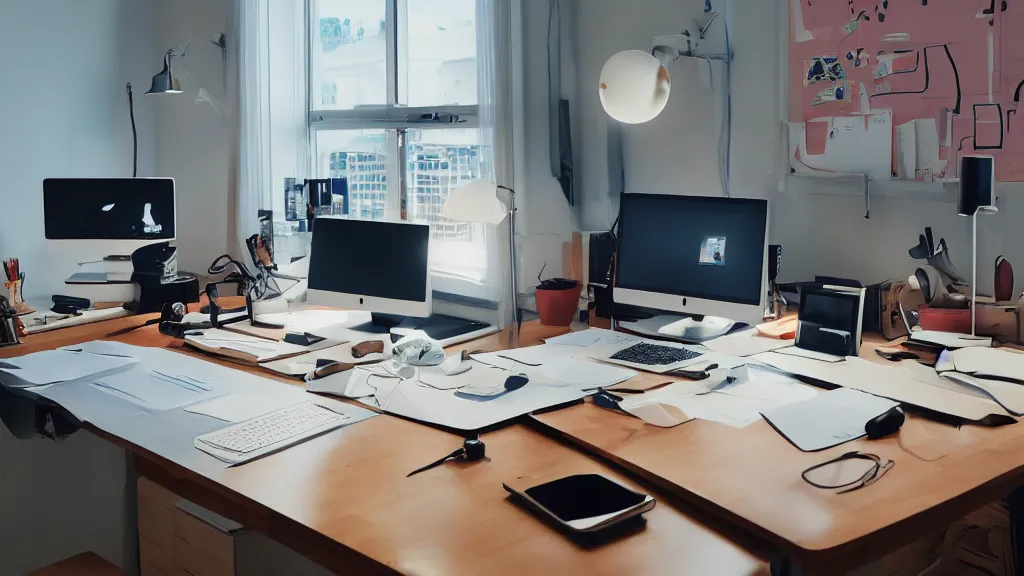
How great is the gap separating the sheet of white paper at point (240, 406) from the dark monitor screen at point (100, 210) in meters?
1.58

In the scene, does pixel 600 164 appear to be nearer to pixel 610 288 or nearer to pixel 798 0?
pixel 610 288

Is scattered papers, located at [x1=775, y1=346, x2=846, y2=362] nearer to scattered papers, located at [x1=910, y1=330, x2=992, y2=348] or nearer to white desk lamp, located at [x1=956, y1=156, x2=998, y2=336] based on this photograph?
scattered papers, located at [x1=910, y1=330, x2=992, y2=348]

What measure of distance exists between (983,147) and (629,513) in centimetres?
152

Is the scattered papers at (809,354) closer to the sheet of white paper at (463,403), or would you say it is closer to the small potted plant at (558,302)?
the sheet of white paper at (463,403)

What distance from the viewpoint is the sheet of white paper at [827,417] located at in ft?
5.33

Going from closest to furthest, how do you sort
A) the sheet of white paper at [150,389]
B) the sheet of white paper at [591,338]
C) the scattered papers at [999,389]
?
the scattered papers at [999,389] < the sheet of white paper at [150,389] < the sheet of white paper at [591,338]

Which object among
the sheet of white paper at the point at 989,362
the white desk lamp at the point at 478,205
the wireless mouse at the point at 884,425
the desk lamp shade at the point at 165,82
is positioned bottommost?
the wireless mouse at the point at 884,425

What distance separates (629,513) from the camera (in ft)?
4.31

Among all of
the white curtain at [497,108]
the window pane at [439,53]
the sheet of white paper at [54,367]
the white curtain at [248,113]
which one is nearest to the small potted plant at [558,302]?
the white curtain at [497,108]

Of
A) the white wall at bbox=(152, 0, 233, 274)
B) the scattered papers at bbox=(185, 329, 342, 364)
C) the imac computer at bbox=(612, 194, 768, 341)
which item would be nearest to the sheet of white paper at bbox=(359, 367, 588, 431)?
the scattered papers at bbox=(185, 329, 342, 364)

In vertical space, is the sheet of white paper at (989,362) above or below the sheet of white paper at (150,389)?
above

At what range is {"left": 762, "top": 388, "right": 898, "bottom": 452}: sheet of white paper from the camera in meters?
1.62

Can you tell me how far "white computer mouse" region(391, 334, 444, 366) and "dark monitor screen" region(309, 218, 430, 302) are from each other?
0.42m

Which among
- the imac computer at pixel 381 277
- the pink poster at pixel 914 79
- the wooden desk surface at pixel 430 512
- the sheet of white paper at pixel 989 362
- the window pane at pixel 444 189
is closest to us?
the wooden desk surface at pixel 430 512
